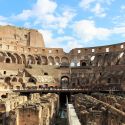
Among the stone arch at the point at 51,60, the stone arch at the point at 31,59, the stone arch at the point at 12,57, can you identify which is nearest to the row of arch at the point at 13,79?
the stone arch at the point at 12,57

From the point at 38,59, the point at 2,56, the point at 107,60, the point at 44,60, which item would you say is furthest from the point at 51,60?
the point at 107,60

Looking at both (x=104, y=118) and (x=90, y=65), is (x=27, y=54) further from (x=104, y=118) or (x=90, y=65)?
(x=104, y=118)

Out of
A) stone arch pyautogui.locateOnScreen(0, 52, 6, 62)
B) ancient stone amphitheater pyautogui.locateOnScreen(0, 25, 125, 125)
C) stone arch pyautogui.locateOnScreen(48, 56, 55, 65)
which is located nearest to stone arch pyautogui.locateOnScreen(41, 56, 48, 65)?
ancient stone amphitheater pyautogui.locateOnScreen(0, 25, 125, 125)

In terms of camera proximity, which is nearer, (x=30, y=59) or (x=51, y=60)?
(x=30, y=59)

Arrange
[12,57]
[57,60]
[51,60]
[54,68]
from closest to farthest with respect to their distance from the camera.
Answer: [54,68] → [12,57] → [51,60] → [57,60]

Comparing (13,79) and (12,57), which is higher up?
(12,57)

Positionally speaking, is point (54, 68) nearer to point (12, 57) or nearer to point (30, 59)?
point (30, 59)

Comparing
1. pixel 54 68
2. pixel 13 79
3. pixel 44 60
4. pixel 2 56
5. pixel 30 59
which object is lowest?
pixel 13 79

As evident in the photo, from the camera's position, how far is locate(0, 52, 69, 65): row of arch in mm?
68550

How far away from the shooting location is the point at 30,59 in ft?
245

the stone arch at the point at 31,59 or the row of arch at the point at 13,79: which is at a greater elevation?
the stone arch at the point at 31,59

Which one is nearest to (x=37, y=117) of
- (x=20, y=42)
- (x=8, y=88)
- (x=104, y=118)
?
(x=104, y=118)

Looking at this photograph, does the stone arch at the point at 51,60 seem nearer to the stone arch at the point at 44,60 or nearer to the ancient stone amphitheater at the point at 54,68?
the ancient stone amphitheater at the point at 54,68

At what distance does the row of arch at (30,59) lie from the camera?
68.6 m
